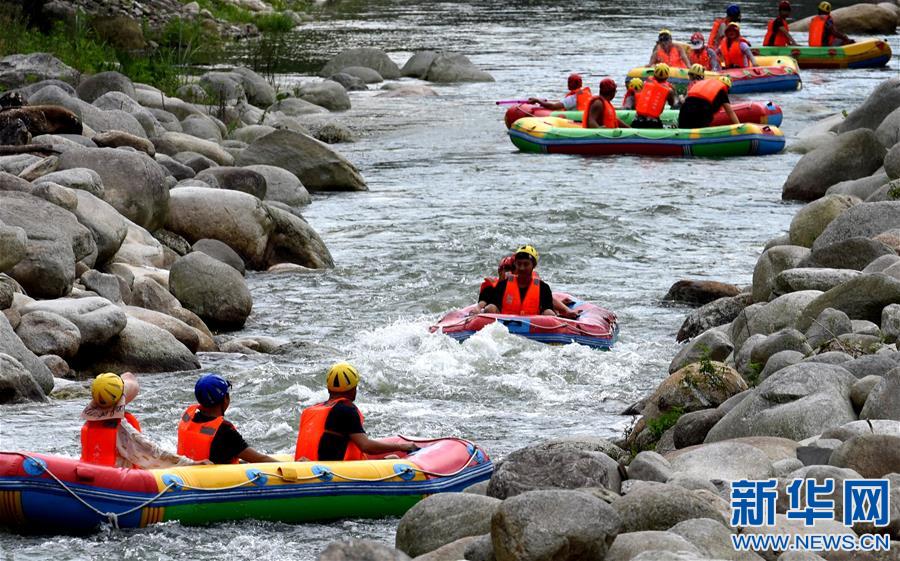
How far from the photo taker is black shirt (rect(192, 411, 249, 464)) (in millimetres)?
8336

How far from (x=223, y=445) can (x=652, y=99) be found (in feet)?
49.5

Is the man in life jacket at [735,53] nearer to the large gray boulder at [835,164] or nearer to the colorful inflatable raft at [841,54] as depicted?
the colorful inflatable raft at [841,54]

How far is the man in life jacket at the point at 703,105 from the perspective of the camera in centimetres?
2205

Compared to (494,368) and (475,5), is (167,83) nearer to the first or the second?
(494,368)

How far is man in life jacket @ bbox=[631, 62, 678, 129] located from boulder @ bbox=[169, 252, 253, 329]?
34.1 feet

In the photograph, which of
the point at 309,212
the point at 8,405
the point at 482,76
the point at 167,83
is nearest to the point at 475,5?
the point at 482,76

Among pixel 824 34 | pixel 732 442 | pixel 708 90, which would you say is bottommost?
pixel 824 34

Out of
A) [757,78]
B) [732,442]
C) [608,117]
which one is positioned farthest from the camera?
[757,78]

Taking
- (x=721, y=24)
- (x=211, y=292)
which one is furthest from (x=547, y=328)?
(x=721, y=24)

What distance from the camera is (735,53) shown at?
94.3 ft

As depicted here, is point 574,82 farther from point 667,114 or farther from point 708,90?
point 708,90

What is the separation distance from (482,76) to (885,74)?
8.20m

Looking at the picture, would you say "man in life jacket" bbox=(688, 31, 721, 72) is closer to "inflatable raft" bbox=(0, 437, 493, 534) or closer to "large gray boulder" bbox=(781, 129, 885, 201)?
"large gray boulder" bbox=(781, 129, 885, 201)

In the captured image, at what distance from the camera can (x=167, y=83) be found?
24.6m
